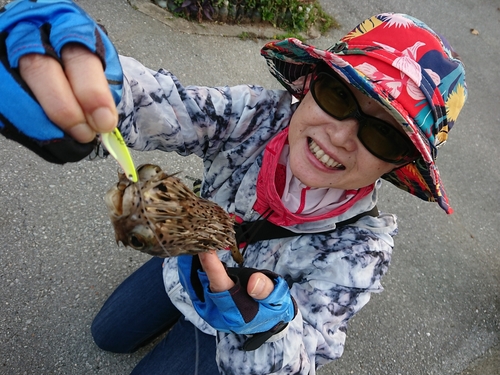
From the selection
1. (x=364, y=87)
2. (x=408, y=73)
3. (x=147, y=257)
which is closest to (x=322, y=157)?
(x=364, y=87)

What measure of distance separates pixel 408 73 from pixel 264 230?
0.91 metres

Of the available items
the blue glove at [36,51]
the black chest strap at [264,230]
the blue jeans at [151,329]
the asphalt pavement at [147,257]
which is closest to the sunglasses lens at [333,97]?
the black chest strap at [264,230]

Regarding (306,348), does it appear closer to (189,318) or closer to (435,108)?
(189,318)

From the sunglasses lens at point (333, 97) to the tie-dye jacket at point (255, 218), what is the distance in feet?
1.11

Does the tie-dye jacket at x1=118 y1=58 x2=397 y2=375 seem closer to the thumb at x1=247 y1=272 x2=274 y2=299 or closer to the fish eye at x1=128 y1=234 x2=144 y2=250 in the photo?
the thumb at x1=247 y1=272 x2=274 y2=299

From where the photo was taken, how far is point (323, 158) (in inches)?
68.1

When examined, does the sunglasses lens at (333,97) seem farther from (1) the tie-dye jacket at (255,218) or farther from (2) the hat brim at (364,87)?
(1) the tie-dye jacket at (255,218)

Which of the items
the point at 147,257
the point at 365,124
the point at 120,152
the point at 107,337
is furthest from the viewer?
the point at 147,257

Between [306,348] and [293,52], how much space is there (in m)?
1.25

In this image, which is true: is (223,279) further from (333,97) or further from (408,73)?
(408,73)

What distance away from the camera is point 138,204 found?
44.7 inches

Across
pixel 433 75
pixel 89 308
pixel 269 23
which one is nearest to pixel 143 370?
pixel 89 308

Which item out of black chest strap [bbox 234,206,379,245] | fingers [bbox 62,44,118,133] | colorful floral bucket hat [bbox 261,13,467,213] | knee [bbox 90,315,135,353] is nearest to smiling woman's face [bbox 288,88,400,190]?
colorful floral bucket hat [bbox 261,13,467,213]

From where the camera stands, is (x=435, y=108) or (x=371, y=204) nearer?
(x=435, y=108)
